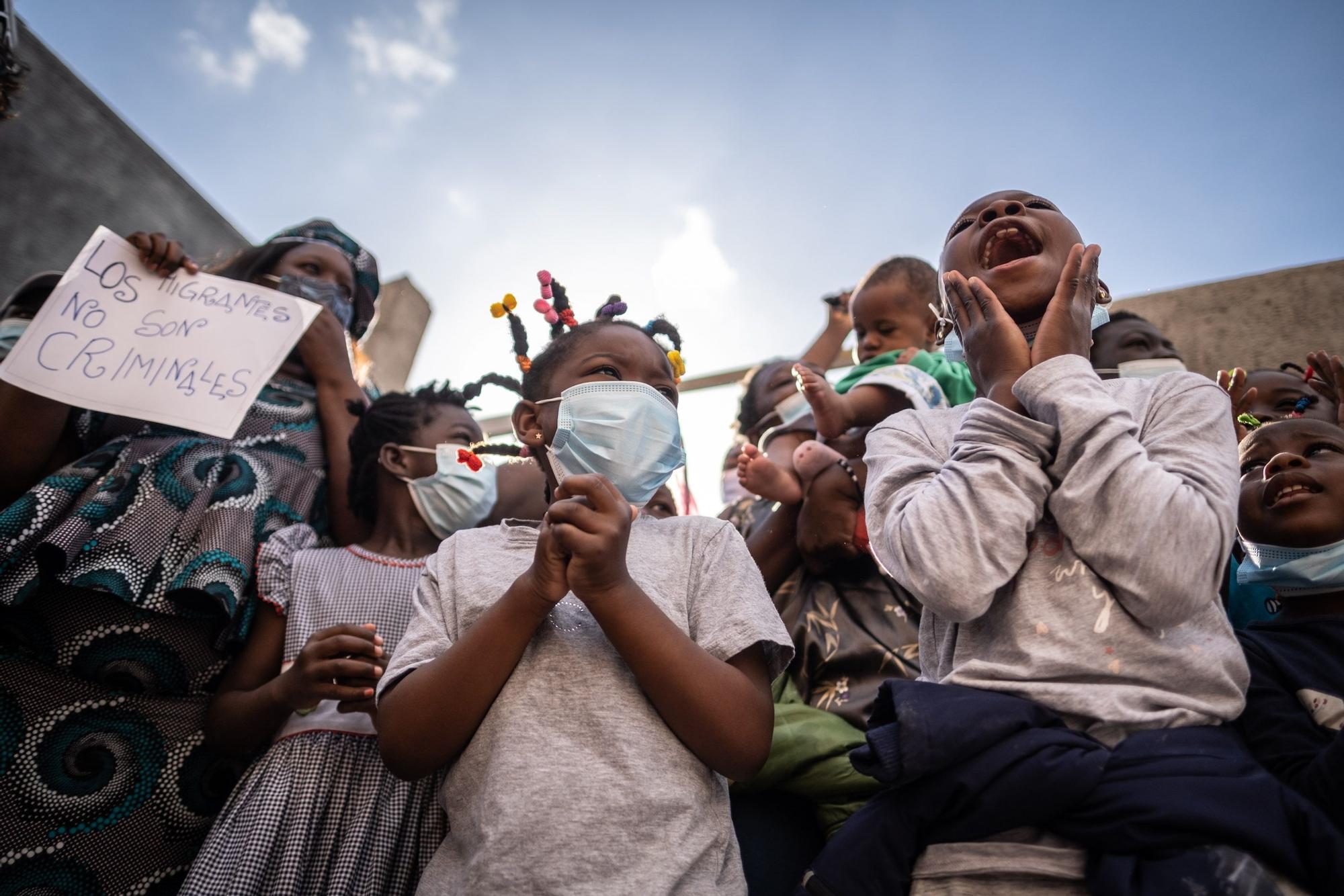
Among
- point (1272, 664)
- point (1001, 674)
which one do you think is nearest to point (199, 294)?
point (1001, 674)

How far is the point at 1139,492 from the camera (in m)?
1.30

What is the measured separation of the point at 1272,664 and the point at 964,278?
102 centimetres

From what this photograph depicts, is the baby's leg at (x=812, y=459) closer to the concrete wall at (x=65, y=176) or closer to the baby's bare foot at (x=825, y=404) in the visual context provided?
the baby's bare foot at (x=825, y=404)

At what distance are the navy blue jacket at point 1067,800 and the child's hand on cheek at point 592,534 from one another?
549 millimetres

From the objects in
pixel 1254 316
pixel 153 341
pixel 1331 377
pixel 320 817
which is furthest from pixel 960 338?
pixel 1254 316

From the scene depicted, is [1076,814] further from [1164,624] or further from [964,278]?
[964,278]

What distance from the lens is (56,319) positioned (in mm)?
2469

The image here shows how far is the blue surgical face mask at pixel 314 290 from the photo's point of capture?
10.3 ft

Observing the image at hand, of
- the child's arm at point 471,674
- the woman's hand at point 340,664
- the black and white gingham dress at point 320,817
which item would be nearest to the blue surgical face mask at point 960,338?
the child's arm at point 471,674

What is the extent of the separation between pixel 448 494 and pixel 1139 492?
2.16 metres

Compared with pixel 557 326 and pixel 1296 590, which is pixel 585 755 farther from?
pixel 1296 590

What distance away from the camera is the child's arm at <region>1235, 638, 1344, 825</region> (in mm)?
1201

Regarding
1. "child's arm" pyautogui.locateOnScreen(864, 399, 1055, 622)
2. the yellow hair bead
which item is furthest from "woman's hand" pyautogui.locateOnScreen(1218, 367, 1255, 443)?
the yellow hair bead

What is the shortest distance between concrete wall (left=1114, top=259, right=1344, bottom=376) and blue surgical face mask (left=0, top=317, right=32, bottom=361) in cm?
465
